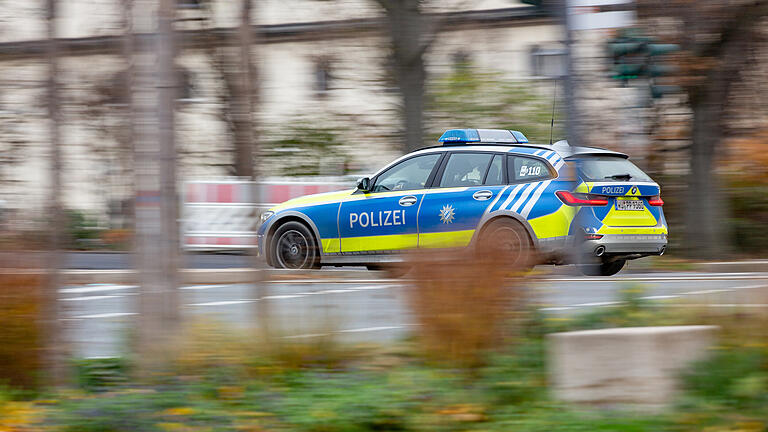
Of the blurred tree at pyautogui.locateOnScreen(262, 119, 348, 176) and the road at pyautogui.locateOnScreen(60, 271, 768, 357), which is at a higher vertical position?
the blurred tree at pyautogui.locateOnScreen(262, 119, 348, 176)

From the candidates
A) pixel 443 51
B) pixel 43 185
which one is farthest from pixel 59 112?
pixel 443 51

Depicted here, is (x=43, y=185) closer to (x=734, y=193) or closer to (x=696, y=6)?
(x=696, y=6)

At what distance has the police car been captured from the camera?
12.4 m

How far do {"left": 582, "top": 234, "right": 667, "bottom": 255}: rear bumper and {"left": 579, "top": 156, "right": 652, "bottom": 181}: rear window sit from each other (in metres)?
0.65

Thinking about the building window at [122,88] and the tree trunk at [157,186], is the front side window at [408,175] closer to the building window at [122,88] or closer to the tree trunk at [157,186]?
the building window at [122,88]

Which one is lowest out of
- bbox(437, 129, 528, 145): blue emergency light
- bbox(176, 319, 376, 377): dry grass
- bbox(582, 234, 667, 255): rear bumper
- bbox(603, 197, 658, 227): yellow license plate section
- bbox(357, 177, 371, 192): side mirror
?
bbox(176, 319, 376, 377): dry grass

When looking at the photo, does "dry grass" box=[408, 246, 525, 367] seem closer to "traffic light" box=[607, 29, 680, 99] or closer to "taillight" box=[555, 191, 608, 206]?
"taillight" box=[555, 191, 608, 206]

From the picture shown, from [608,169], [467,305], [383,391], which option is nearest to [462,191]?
[608,169]

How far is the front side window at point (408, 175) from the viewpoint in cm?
1312

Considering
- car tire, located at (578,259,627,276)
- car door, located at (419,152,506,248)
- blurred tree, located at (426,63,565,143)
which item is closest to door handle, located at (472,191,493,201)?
car door, located at (419,152,506,248)

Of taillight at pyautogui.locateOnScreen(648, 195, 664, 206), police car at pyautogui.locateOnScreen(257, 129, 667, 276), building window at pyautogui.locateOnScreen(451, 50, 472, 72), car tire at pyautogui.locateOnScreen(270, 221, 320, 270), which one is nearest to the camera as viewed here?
police car at pyautogui.locateOnScreen(257, 129, 667, 276)

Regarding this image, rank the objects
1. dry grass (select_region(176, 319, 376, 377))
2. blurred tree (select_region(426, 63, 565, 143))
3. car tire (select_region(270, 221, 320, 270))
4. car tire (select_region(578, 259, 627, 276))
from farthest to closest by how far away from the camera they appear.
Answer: blurred tree (select_region(426, 63, 565, 143))
car tire (select_region(578, 259, 627, 276))
car tire (select_region(270, 221, 320, 270))
dry grass (select_region(176, 319, 376, 377))

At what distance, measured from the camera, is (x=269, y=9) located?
2381cm

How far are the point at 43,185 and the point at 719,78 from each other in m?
11.5
